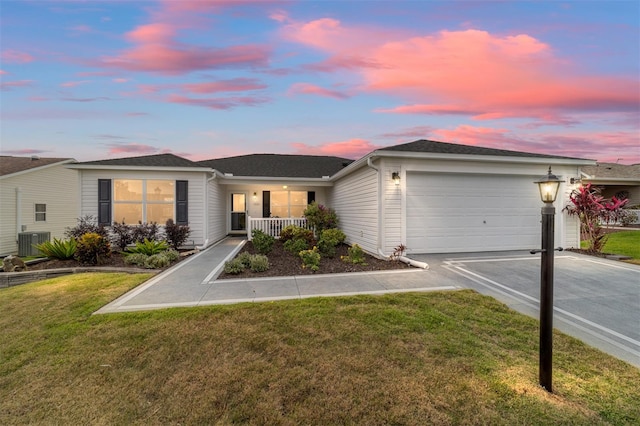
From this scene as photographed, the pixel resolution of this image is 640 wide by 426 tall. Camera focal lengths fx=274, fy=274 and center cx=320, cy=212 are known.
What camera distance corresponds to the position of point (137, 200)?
32.8 ft

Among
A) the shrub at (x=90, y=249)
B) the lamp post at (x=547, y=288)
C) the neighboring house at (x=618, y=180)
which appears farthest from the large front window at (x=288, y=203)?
the neighboring house at (x=618, y=180)

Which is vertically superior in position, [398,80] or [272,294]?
[398,80]

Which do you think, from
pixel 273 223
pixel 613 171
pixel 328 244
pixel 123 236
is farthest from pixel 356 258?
pixel 613 171

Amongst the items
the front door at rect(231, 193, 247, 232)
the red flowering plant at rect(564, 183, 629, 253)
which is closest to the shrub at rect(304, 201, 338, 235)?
the front door at rect(231, 193, 247, 232)

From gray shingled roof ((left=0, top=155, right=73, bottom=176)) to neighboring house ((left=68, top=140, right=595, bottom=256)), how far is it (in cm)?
508

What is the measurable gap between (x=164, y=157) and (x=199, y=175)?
2002 millimetres

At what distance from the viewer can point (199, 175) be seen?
1017 cm

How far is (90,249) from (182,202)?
345cm

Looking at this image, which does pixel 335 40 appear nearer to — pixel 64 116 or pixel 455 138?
pixel 455 138

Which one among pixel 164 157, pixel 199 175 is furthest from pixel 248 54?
pixel 164 157

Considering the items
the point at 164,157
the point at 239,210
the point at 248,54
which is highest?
the point at 248,54

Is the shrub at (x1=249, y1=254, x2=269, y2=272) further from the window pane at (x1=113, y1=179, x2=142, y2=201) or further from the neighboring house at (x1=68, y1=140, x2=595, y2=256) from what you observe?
the window pane at (x1=113, y1=179, x2=142, y2=201)

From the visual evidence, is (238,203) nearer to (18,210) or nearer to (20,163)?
(18,210)

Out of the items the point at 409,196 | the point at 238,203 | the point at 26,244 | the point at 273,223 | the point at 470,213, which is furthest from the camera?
the point at 238,203
